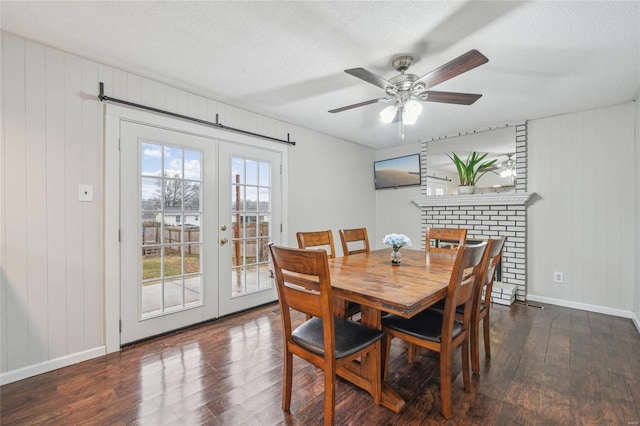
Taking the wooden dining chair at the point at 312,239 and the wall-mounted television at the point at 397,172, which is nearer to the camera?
the wooden dining chair at the point at 312,239

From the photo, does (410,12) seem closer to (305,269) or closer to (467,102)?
(467,102)

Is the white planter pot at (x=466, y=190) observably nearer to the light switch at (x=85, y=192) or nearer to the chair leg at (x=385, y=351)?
the chair leg at (x=385, y=351)

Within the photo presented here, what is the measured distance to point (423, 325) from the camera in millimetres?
1724

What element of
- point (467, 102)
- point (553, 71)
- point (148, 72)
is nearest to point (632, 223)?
point (553, 71)

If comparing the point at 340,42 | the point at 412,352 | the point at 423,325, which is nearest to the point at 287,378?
the point at 423,325

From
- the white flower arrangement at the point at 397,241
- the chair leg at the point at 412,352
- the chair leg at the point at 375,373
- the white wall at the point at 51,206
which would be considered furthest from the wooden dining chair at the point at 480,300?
the white wall at the point at 51,206

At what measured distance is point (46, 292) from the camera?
2.04 meters

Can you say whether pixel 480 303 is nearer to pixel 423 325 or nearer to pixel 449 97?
pixel 423 325

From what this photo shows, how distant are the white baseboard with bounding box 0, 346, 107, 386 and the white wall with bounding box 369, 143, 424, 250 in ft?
13.2

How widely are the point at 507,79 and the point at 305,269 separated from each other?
8.44 ft

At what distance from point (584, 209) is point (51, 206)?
208 inches

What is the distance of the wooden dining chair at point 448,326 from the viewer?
150cm

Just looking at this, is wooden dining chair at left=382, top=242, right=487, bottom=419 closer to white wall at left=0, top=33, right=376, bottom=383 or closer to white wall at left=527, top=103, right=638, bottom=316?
white wall at left=0, top=33, right=376, bottom=383

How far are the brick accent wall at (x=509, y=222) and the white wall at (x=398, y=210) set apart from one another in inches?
28.5
